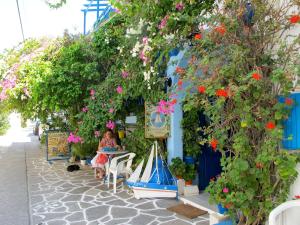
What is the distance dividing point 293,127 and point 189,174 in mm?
3703

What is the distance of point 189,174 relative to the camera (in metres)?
7.75

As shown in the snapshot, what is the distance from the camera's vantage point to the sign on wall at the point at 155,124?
8195 millimetres

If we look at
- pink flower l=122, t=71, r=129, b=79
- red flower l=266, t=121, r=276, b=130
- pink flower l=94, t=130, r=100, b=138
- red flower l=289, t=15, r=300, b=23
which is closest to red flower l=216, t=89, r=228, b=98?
red flower l=266, t=121, r=276, b=130

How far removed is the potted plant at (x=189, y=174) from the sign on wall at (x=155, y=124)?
949 mm

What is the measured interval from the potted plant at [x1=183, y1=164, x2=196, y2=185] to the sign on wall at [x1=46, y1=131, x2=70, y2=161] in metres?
7.25

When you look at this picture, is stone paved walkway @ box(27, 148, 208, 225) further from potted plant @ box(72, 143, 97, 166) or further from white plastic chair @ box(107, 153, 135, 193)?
potted plant @ box(72, 143, 97, 166)

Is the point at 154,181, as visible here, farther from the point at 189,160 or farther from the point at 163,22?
the point at 163,22

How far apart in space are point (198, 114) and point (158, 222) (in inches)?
116

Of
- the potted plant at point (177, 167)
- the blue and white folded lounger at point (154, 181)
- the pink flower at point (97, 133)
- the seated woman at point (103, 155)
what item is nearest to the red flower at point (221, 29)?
the potted plant at point (177, 167)

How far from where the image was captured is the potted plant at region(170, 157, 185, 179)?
765cm

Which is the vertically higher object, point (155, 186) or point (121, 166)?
point (121, 166)

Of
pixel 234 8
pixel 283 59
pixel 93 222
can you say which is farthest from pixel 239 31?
pixel 93 222

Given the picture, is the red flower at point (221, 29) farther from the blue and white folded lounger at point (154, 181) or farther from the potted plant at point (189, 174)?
the blue and white folded lounger at point (154, 181)

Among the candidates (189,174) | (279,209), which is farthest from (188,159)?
(279,209)
